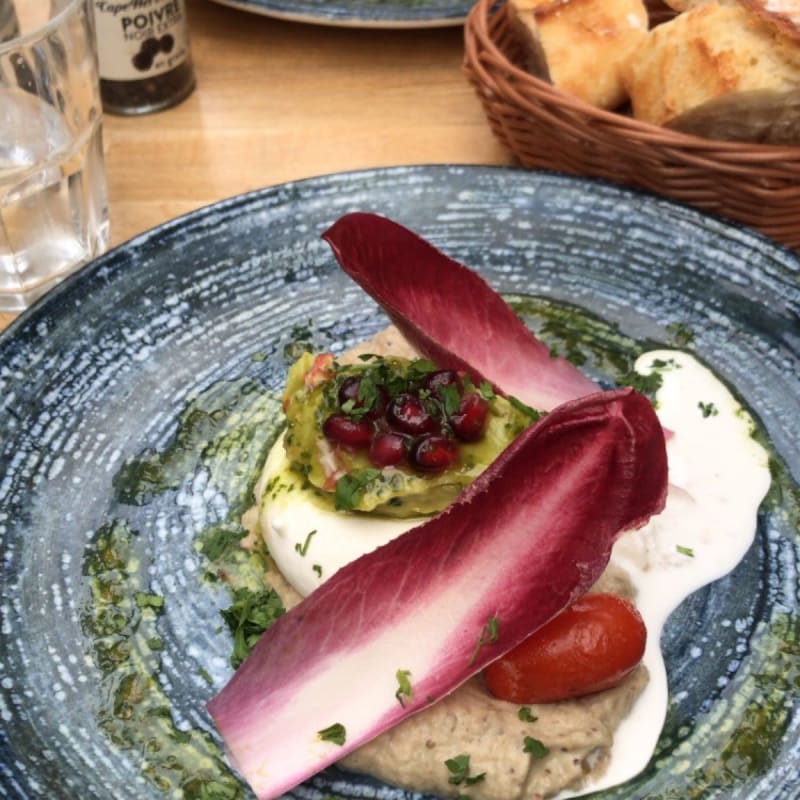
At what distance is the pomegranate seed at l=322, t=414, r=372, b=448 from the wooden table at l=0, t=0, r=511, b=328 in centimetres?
87

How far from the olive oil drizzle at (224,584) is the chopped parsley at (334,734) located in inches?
4.0

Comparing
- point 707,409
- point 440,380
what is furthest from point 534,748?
point 707,409

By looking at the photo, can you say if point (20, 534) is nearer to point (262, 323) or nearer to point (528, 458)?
point (262, 323)

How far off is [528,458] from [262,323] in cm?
68

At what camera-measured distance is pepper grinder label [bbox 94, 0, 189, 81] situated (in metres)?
2.13

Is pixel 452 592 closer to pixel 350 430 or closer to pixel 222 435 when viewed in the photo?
pixel 350 430

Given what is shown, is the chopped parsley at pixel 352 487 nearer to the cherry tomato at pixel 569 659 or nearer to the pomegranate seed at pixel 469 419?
the pomegranate seed at pixel 469 419

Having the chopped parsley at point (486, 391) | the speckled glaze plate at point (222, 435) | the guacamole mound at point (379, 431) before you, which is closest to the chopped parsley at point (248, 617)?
the speckled glaze plate at point (222, 435)

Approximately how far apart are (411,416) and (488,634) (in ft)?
0.96

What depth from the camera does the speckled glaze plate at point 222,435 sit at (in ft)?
3.93

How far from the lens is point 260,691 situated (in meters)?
1.22

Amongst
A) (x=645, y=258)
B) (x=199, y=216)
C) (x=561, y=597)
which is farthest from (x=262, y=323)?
(x=561, y=597)

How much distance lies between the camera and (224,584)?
142cm

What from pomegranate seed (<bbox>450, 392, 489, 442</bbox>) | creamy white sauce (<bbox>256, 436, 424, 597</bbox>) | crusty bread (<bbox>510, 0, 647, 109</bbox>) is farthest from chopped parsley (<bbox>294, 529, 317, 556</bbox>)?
crusty bread (<bbox>510, 0, 647, 109</bbox>)
